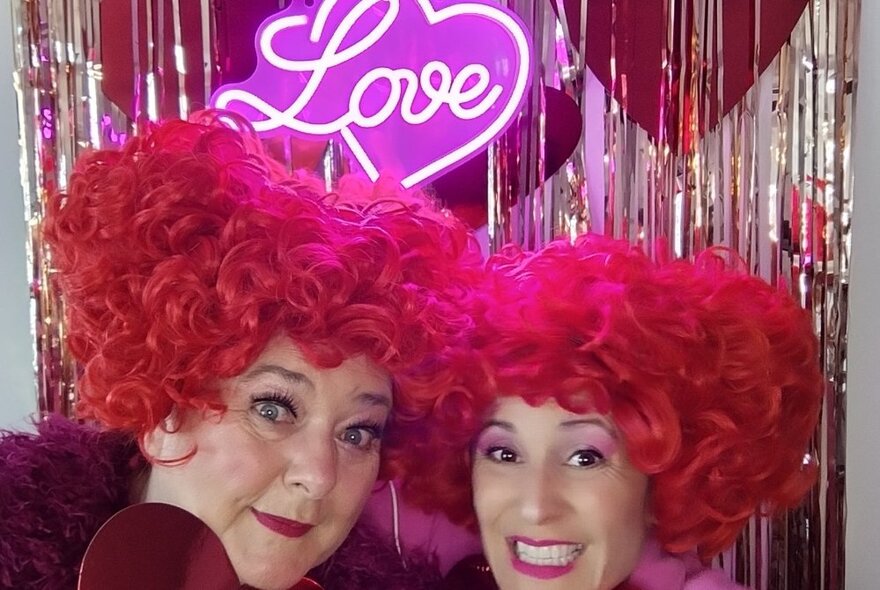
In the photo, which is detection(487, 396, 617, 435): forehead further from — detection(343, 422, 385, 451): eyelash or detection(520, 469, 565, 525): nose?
detection(343, 422, 385, 451): eyelash

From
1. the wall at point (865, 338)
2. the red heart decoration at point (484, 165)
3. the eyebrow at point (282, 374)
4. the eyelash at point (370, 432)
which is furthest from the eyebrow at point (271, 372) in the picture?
the wall at point (865, 338)

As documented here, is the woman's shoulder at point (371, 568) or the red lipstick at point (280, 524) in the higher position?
the red lipstick at point (280, 524)

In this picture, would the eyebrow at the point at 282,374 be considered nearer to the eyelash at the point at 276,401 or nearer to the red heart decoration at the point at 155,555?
the eyelash at the point at 276,401

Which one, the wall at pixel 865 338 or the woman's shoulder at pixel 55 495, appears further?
the wall at pixel 865 338

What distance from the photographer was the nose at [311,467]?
0.91 m

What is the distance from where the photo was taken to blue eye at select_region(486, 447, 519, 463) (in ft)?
3.29

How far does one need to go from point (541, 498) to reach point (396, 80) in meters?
0.64

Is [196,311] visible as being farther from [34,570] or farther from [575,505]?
[575,505]

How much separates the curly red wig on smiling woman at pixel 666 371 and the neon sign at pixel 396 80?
26cm

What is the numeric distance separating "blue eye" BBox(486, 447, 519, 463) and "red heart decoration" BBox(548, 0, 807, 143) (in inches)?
21.7

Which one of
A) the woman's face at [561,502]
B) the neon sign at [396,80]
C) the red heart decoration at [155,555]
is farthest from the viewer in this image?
the neon sign at [396,80]

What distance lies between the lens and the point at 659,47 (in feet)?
3.92

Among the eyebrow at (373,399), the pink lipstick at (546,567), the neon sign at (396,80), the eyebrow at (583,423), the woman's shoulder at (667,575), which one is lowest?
the woman's shoulder at (667,575)

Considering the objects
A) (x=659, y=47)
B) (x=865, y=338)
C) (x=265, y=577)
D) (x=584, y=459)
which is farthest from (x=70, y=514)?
(x=865, y=338)
